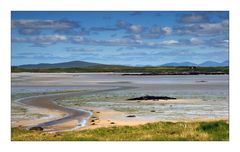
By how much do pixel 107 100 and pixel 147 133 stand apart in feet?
6.90

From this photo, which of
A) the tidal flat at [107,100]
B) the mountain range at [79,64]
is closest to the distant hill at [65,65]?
the mountain range at [79,64]

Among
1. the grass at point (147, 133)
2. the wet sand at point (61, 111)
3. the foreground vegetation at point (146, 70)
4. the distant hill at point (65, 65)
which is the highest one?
the distant hill at point (65, 65)

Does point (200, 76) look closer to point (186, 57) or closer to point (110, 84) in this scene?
point (186, 57)

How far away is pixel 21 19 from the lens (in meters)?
15.0

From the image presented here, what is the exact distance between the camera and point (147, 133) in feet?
47.6

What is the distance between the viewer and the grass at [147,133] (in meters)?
14.2

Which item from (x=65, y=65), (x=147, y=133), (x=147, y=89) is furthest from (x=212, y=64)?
(x=65, y=65)

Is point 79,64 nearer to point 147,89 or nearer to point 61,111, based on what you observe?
point 61,111

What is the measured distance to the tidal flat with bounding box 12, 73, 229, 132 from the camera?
50.3 feet

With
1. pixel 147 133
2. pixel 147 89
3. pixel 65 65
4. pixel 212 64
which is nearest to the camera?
pixel 147 133

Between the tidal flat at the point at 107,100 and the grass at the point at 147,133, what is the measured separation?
1.25ft

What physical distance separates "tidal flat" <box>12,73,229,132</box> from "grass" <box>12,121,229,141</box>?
0.38 meters
